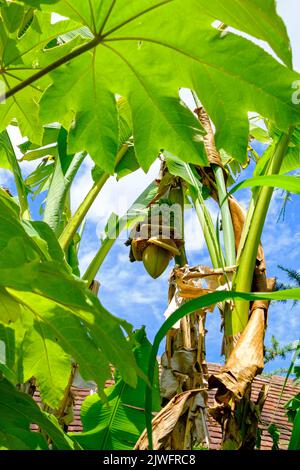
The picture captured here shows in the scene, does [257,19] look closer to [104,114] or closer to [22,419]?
[104,114]

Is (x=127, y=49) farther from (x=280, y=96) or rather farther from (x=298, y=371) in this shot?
(x=298, y=371)

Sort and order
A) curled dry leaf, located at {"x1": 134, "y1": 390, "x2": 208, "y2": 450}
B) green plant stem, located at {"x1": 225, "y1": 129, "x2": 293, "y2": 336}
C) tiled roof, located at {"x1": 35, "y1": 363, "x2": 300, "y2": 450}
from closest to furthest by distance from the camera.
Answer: curled dry leaf, located at {"x1": 134, "y1": 390, "x2": 208, "y2": 450}, green plant stem, located at {"x1": 225, "y1": 129, "x2": 293, "y2": 336}, tiled roof, located at {"x1": 35, "y1": 363, "x2": 300, "y2": 450}

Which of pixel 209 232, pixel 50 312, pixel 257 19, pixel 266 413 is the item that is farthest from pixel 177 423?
pixel 266 413

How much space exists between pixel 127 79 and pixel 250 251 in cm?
94

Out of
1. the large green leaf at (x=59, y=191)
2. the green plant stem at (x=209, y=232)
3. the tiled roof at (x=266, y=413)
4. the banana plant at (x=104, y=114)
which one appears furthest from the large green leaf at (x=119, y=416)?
the tiled roof at (x=266, y=413)

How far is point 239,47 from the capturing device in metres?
0.65

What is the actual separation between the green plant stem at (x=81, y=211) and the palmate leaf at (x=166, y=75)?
1.09m

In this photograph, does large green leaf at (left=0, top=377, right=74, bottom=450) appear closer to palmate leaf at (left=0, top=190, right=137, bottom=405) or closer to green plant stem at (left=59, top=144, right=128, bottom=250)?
palmate leaf at (left=0, top=190, right=137, bottom=405)

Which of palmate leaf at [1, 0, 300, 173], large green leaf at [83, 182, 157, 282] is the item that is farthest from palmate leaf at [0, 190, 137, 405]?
large green leaf at [83, 182, 157, 282]

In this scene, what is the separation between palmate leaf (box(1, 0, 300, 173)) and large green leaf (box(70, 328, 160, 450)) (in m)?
1.11

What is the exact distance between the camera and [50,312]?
0.69m

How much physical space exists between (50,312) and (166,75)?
0.31m

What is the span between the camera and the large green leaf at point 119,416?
68.5 inches

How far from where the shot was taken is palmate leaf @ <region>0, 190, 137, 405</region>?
0.53 meters
